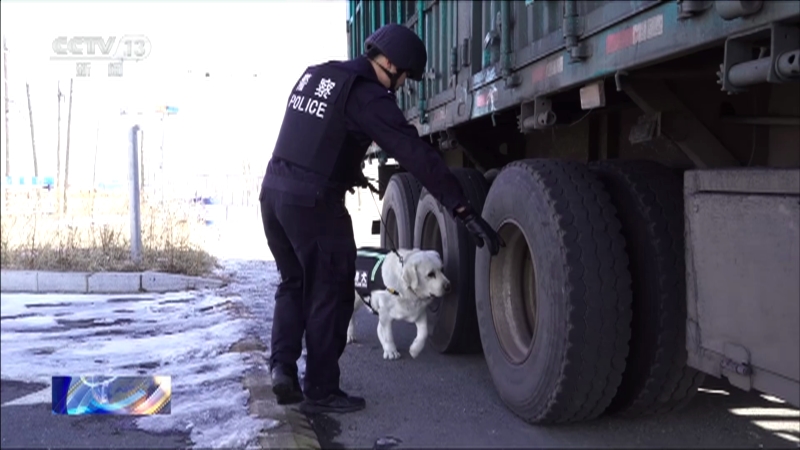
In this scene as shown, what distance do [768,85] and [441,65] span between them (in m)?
2.53

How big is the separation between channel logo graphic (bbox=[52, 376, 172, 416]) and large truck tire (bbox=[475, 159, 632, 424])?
1.66 metres

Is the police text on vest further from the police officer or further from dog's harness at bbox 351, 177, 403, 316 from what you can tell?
dog's harness at bbox 351, 177, 403, 316

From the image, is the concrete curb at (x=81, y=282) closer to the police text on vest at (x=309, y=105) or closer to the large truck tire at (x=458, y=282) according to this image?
the police text on vest at (x=309, y=105)

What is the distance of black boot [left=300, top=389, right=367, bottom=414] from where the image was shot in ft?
12.8

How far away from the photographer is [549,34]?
322 centimetres

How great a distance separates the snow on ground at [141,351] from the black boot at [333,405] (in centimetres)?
31

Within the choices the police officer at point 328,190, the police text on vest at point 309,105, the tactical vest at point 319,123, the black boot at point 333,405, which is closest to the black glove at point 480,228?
the police officer at point 328,190

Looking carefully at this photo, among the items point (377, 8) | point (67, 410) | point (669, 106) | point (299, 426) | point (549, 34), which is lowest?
point (299, 426)

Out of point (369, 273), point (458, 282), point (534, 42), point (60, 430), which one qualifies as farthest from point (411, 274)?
point (60, 430)

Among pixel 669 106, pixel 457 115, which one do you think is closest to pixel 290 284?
pixel 457 115

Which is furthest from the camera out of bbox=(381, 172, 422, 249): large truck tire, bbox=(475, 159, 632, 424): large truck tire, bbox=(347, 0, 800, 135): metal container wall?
bbox=(381, 172, 422, 249): large truck tire

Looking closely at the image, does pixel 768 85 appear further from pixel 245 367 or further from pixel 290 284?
pixel 245 367

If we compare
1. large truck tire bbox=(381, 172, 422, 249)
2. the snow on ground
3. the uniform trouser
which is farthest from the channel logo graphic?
large truck tire bbox=(381, 172, 422, 249)

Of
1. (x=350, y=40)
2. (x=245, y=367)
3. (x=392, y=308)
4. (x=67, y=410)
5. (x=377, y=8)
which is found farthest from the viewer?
(x=350, y=40)
